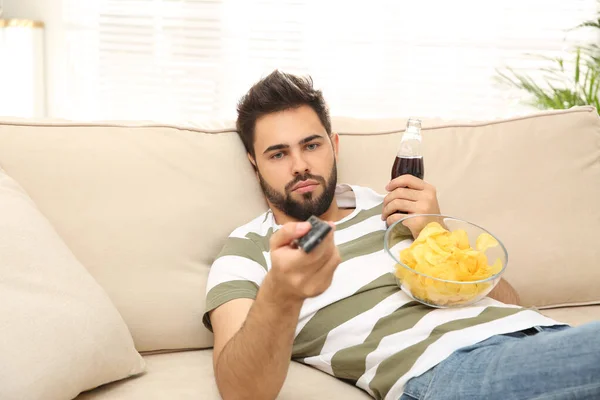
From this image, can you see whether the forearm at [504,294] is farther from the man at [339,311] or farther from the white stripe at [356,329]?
the white stripe at [356,329]

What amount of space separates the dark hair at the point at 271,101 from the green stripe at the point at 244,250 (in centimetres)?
26

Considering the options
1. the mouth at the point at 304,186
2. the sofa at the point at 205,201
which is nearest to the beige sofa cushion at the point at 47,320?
the sofa at the point at 205,201

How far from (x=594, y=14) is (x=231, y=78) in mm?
1983

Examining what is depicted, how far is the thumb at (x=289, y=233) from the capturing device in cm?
100

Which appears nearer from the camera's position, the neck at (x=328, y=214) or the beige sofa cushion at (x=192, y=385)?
the beige sofa cushion at (x=192, y=385)

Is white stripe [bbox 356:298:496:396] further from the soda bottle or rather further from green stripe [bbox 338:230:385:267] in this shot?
the soda bottle

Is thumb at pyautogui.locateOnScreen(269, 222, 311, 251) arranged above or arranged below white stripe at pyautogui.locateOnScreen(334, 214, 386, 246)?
above

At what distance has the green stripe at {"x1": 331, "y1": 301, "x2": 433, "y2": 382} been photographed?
1372mm

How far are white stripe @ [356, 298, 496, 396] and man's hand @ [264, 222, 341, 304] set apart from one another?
360 mm

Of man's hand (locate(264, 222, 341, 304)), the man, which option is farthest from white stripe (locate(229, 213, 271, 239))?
man's hand (locate(264, 222, 341, 304))

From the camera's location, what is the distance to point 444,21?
12.4ft

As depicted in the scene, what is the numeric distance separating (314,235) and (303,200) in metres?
0.69

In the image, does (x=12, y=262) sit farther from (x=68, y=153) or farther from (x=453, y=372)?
(x=453, y=372)

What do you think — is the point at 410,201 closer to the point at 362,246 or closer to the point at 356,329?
the point at 362,246
